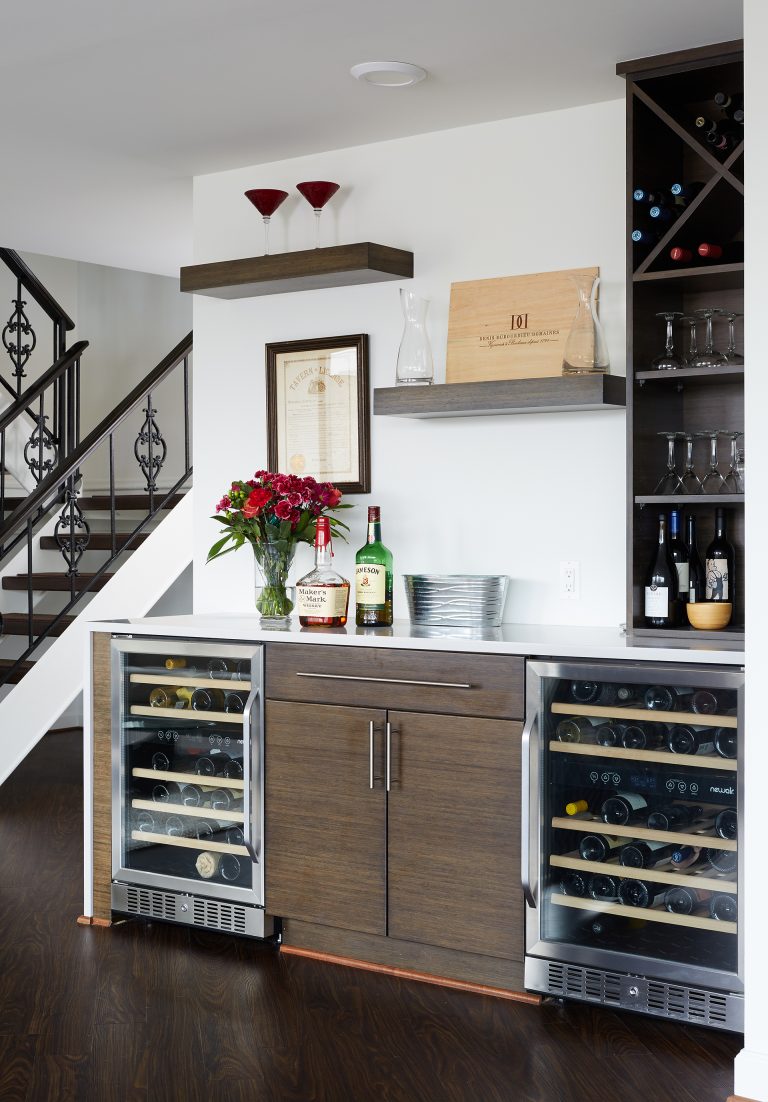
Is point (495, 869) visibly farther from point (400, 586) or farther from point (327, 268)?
point (327, 268)

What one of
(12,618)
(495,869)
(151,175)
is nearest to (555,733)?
(495,869)

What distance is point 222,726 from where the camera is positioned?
3.70 m

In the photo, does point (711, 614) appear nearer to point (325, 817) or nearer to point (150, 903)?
point (325, 817)

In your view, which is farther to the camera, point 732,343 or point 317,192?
point 317,192

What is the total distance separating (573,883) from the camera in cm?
311

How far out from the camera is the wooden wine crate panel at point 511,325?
3.68 m

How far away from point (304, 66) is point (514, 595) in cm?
169

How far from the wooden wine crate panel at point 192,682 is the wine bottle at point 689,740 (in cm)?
131

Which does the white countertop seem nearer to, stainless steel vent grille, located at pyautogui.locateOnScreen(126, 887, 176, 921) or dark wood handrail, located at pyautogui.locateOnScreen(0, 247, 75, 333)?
stainless steel vent grille, located at pyautogui.locateOnScreen(126, 887, 176, 921)

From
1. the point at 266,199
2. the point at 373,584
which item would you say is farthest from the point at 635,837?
the point at 266,199

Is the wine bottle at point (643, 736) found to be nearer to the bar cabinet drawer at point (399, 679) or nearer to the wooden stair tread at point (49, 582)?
the bar cabinet drawer at point (399, 679)

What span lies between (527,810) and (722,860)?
490mm

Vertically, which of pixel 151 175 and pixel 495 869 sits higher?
pixel 151 175

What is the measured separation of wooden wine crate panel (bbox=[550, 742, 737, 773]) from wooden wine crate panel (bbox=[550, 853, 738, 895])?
265 millimetres
